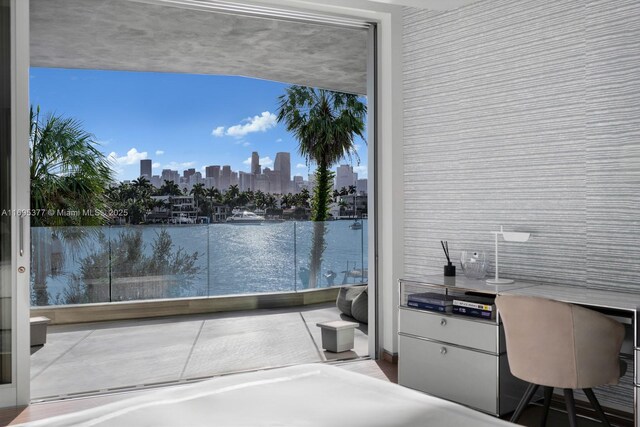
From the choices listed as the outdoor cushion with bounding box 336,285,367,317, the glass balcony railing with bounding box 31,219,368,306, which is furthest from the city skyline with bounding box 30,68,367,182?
the outdoor cushion with bounding box 336,285,367,317

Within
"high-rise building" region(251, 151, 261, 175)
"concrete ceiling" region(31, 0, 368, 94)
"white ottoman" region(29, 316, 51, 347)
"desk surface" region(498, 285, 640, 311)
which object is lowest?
"white ottoman" region(29, 316, 51, 347)

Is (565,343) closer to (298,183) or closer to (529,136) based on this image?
(529,136)

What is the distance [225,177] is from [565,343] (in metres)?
3.60

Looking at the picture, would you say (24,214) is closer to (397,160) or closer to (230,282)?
(230,282)

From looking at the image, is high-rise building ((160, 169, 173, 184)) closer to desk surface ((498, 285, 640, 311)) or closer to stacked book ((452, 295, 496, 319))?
stacked book ((452, 295, 496, 319))

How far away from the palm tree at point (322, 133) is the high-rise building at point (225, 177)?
2.37ft

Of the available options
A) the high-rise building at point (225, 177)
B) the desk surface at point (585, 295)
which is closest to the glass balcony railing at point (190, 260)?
the high-rise building at point (225, 177)

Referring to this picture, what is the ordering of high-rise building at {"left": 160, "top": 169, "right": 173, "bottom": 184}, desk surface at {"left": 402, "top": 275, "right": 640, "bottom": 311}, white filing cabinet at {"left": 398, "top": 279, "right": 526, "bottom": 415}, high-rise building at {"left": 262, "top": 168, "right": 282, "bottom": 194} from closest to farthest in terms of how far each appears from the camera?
desk surface at {"left": 402, "top": 275, "right": 640, "bottom": 311} → white filing cabinet at {"left": 398, "top": 279, "right": 526, "bottom": 415} → high-rise building at {"left": 160, "top": 169, "right": 173, "bottom": 184} → high-rise building at {"left": 262, "top": 168, "right": 282, "bottom": 194}

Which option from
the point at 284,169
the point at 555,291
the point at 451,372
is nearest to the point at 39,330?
the point at 284,169

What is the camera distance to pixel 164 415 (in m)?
1.63

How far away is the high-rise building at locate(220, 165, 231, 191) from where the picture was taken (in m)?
5.39

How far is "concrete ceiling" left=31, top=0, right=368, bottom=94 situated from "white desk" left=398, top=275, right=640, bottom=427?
245 centimetres

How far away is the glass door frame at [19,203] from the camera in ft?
11.4

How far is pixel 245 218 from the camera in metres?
5.21
